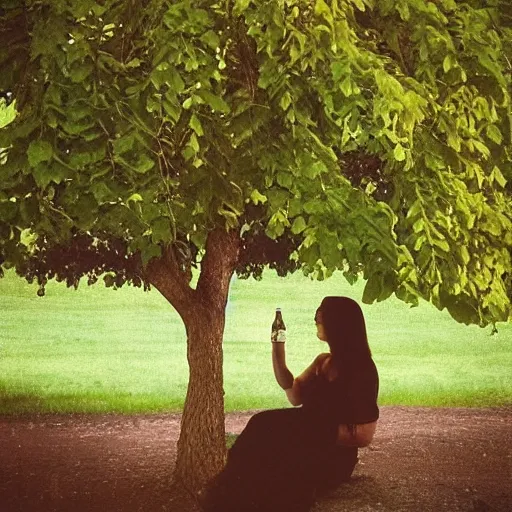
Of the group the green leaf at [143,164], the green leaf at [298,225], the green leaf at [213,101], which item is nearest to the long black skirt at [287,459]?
the green leaf at [298,225]

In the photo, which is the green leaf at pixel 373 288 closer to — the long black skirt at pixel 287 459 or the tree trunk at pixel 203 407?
the long black skirt at pixel 287 459

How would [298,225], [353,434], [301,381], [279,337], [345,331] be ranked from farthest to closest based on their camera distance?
[279,337] < [301,381] < [345,331] < [353,434] < [298,225]

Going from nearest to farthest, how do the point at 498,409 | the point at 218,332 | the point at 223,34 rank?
the point at 223,34
the point at 218,332
the point at 498,409

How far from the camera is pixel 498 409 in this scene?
1648 cm

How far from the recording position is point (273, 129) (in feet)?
23.2

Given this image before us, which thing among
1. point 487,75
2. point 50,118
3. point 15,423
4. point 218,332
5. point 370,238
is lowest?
point 15,423

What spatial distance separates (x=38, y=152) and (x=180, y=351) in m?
11.0

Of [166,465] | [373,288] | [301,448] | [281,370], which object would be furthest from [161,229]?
[166,465]

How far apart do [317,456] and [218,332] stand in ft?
9.58

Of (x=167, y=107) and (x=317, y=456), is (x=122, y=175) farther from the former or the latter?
(x=317, y=456)

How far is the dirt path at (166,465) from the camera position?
10.6m

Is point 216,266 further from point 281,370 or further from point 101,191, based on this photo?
point 101,191

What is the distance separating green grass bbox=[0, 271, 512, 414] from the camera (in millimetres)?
16547

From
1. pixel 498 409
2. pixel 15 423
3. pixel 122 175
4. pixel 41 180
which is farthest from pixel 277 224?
pixel 498 409
